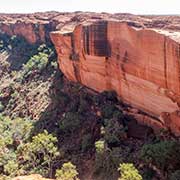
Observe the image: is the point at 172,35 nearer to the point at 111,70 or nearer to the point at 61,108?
the point at 111,70

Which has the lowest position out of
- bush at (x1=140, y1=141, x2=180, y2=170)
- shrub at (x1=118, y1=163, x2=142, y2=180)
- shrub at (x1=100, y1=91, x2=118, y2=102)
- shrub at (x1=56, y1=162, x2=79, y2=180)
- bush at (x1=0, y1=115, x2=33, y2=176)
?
bush at (x1=0, y1=115, x2=33, y2=176)

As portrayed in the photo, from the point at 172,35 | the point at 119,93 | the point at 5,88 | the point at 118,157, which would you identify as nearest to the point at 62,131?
the point at 119,93

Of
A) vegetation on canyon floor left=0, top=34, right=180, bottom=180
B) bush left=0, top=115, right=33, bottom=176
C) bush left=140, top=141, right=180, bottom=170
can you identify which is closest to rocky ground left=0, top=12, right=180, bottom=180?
vegetation on canyon floor left=0, top=34, right=180, bottom=180

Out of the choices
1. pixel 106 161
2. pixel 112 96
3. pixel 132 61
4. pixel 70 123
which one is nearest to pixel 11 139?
pixel 70 123

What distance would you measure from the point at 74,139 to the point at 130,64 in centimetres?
919

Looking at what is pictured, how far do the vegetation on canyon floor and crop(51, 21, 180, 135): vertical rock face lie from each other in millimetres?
1532

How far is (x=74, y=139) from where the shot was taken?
37.0 m

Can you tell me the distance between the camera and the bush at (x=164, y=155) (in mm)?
27188

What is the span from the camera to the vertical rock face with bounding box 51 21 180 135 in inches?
1104

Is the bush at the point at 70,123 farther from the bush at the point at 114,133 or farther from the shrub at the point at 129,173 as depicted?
the shrub at the point at 129,173

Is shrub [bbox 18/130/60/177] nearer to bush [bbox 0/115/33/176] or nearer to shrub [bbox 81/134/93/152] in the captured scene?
bush [bbox 0/115/33/176]

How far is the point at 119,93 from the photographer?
36.0 meters

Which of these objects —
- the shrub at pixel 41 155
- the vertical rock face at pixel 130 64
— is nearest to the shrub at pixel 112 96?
the vertical rock face at pixel 130 64

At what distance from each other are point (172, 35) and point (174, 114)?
18.1 ft
